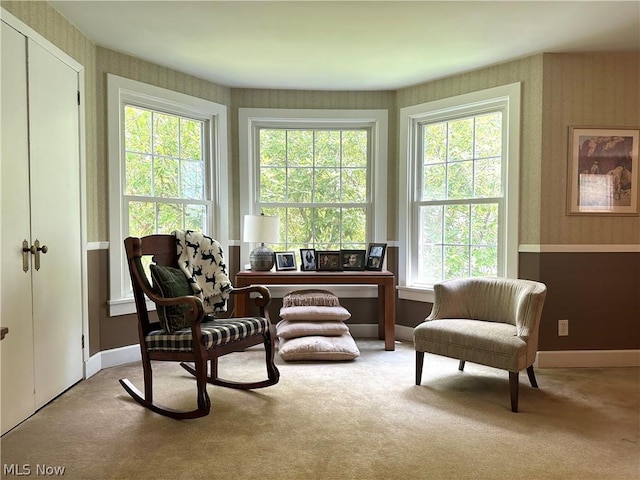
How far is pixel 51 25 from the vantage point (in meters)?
2.72

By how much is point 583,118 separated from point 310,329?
2.64 m

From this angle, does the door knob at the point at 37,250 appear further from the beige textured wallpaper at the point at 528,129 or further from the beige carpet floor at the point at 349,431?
the beige textured wallpaper at the point at 528,129

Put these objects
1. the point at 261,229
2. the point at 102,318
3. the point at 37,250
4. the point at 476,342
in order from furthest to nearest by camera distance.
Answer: the point at 261,229 → the point at 102,318 → the point at 476,342 → the point at 37,250

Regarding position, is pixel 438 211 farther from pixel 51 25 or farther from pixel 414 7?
pixel 51 25

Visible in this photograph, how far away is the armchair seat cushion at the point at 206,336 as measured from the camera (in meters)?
2.45

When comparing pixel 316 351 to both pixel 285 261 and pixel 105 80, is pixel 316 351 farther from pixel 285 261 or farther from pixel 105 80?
pixel 105 80

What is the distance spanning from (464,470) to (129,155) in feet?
10.3

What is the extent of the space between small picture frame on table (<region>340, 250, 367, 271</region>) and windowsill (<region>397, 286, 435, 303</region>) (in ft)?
1.65

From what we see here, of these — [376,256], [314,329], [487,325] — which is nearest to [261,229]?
[314,329]

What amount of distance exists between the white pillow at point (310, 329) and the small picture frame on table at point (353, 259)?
21.3 inches

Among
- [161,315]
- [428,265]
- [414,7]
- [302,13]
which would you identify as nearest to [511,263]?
[428,265]

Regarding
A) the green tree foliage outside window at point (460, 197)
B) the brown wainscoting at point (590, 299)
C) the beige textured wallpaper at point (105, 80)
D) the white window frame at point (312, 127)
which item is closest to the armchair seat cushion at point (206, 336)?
the beige textured wallpaper at point (105, 80)

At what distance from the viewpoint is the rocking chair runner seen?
240cm

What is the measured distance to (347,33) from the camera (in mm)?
3023
